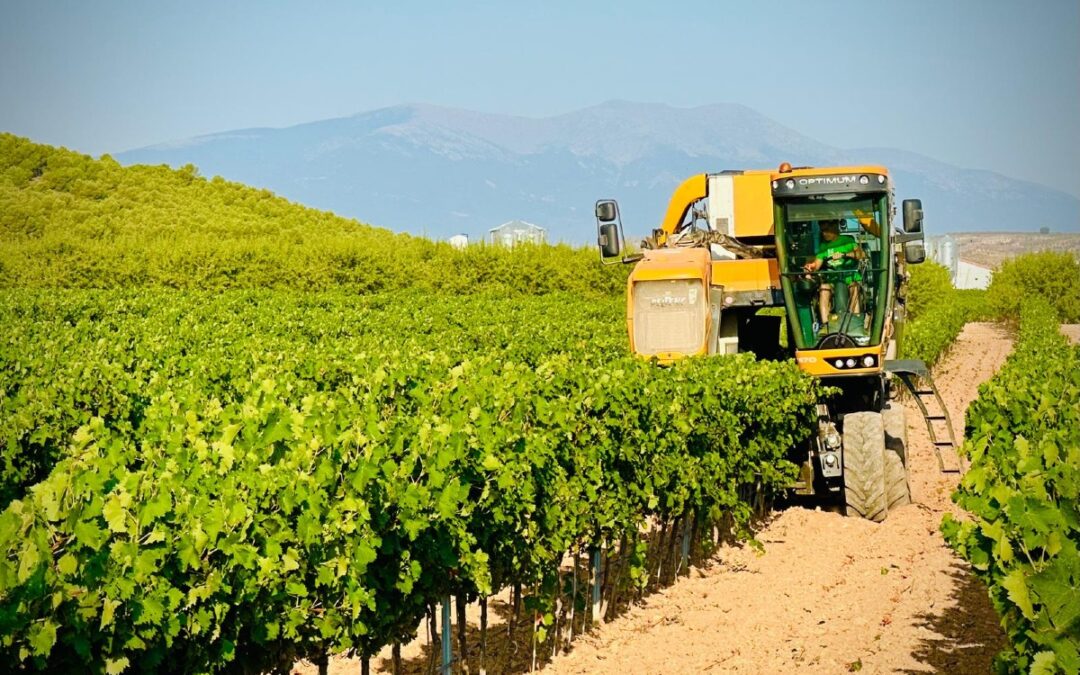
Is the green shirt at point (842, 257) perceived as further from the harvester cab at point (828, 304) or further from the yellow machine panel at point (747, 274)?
the yellow machine panel at point (747, 274)

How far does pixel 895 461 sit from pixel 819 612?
346cm

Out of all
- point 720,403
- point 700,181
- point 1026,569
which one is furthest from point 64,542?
point 700,181

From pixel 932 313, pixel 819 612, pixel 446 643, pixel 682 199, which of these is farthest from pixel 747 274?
pixel 932 313

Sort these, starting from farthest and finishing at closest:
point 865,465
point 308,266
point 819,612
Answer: point 308,266, point 865,465, point 819,612

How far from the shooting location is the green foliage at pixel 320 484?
4.10m

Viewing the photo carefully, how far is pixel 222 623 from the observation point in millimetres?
4859

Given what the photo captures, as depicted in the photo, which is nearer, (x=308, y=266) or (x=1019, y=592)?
(x=1019, y=592)

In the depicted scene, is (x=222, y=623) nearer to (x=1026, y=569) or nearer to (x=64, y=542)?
(x=64, y=542)

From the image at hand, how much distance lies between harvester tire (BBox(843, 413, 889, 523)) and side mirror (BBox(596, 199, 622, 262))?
11.1 feet

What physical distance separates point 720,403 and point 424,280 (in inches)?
1490

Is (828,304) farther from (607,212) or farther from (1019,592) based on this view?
(1019,592)

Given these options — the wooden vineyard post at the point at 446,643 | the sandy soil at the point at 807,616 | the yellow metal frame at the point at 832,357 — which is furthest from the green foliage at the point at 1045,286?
the wooden vineyard post at the point at 446,643

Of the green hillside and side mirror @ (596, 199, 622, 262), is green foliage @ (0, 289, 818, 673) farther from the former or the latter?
the green hillside

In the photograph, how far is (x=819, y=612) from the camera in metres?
9.10
